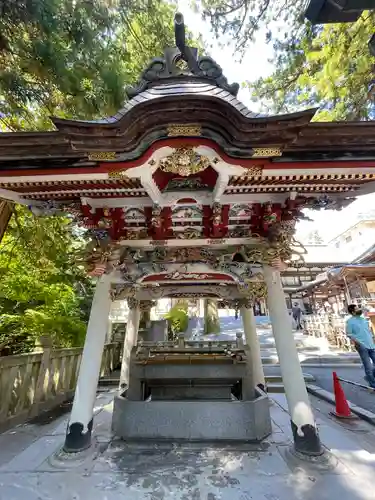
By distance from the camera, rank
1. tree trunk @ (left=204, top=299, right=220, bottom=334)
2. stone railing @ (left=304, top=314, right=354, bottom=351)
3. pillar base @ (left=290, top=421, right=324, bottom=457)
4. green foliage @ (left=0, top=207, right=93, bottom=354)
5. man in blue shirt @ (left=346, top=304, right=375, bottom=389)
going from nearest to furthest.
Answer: pillar base @ (left=290, top=421, right=324, bottom=457) < man in blue shirt @ (left=346, top=304, right=375, bottom=389) < green foliage @ (left=0, top=207, right=93, bottom=354) < stone railing @ (left=304, top=314, right=354, bottom=351) < tree trunk @ (left=204, top=299, right=220, bottom=334)

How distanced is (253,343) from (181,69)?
5304mm

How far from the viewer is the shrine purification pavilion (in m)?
3.03

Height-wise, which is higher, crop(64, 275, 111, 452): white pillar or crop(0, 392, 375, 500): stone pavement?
crop(64, 275, 111, 452): white pillar

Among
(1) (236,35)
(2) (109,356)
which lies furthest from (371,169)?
(2) (109,356)

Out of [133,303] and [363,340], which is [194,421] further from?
[363,340]

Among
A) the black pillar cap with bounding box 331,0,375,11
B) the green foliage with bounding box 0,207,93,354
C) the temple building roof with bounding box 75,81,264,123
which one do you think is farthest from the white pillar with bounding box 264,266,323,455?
the green foliage with bounding box 0,207,93,354

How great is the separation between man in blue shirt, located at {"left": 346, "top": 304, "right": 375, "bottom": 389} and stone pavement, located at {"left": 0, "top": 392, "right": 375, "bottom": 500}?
8.20ft

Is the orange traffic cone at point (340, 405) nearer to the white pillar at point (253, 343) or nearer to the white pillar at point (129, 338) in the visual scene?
the white pillar at point (253, 343)

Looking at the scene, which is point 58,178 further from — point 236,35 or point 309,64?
point 309,64

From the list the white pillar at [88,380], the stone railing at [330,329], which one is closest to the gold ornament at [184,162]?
the white pillar at [88,380]

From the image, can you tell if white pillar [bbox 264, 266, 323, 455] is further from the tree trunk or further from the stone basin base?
the tree trunk

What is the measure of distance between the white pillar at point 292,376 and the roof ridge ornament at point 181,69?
2.90 metres

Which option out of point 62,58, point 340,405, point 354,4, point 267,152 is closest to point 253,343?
point 340,405

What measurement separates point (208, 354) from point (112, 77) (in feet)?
18.9
